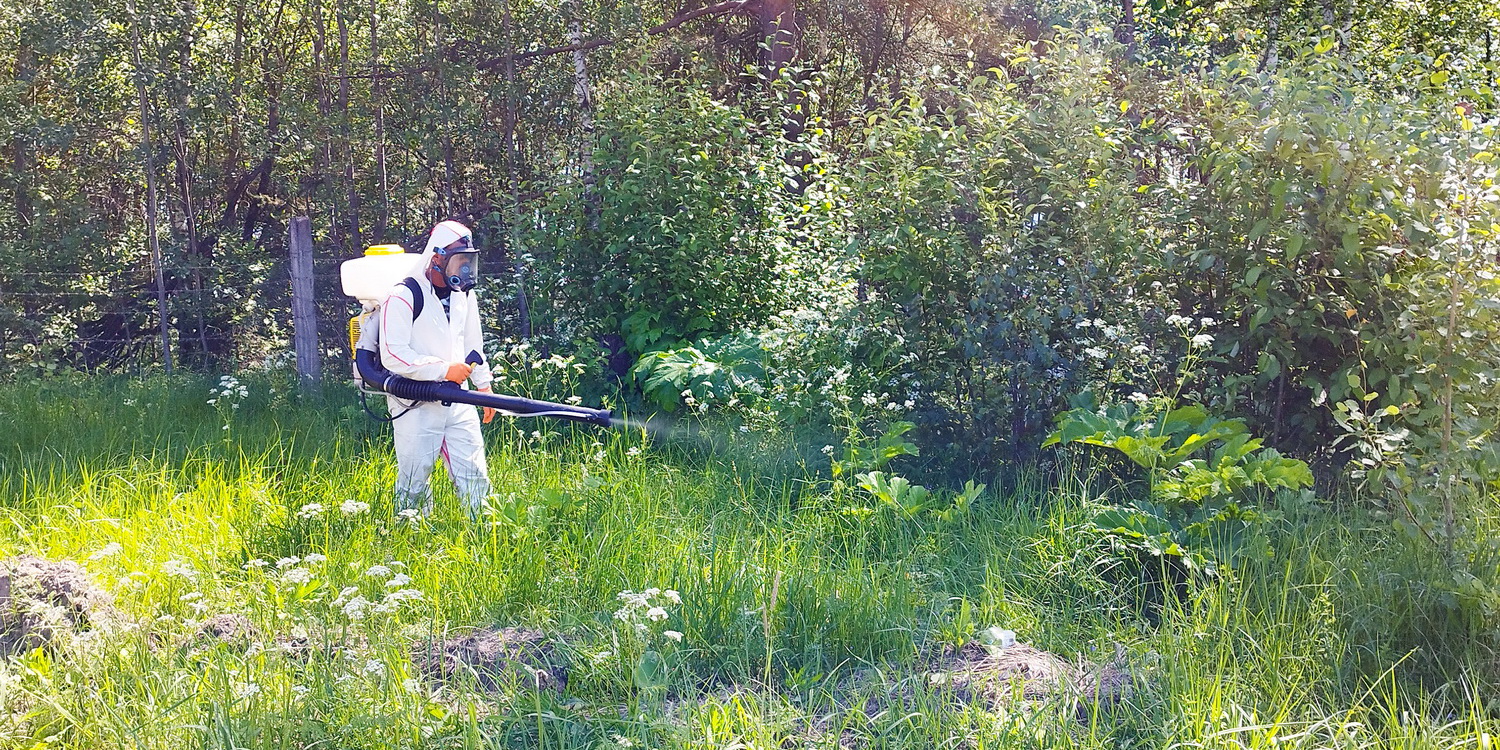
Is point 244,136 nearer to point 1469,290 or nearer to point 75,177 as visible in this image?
point 75,177

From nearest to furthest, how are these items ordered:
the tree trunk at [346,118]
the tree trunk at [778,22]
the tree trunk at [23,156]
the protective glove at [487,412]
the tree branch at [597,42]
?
the protective glove at [487,412] → the tree branch at [597,42] → the tree trunk at [23,156] → the tree trunk at [346,118] → the tree trunk at [778,22]

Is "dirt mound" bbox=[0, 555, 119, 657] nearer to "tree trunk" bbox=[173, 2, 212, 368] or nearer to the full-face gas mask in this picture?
the full-face gas mask

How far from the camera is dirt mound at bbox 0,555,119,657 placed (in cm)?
363

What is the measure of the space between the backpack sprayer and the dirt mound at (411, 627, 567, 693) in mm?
1574

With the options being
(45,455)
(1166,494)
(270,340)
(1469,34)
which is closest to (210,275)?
(270,340)

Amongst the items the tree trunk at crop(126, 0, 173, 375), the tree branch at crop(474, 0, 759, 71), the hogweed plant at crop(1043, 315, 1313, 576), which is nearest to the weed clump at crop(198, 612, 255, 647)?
the hogweed plant at crop(1043, 315, 1313, 576)

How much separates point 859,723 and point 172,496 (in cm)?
400

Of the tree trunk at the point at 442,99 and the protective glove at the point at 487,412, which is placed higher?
the tree trunk at the point at 442,99

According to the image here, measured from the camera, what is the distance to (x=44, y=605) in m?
3.67

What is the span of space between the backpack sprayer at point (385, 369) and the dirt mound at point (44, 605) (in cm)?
154

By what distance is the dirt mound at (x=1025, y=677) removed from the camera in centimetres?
303

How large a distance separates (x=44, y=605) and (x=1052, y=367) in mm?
4288

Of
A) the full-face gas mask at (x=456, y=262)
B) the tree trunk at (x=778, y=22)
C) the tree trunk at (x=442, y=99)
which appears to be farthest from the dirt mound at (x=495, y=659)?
the tree trunk at (x=778, y=22)

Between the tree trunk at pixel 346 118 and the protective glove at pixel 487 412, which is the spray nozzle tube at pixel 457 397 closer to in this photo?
the protective glove at pixel 487 412
